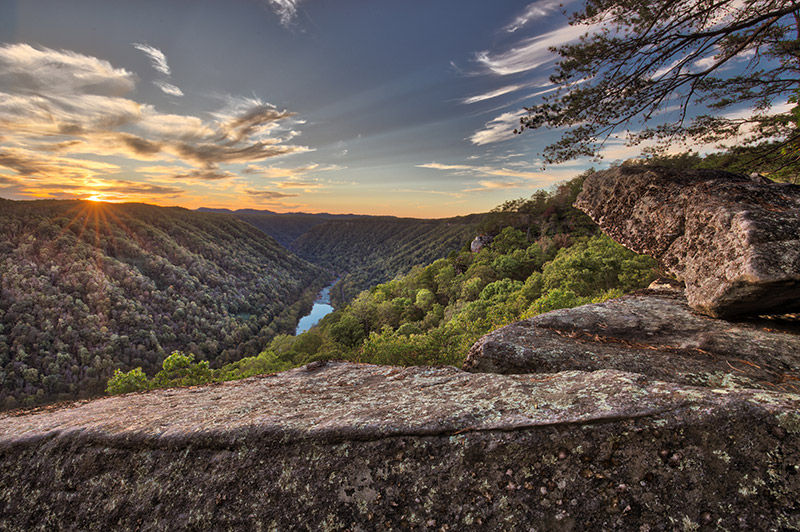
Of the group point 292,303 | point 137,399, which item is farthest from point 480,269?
point 292,303

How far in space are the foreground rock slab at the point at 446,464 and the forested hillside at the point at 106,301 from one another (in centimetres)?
11022

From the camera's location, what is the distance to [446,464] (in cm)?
249

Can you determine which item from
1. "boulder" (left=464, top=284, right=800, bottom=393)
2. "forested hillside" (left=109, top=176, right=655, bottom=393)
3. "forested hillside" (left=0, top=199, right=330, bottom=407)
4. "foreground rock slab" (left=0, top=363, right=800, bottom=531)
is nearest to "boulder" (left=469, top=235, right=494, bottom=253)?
"forested hillside" (left=109, top=176, right=655, bottom=393)

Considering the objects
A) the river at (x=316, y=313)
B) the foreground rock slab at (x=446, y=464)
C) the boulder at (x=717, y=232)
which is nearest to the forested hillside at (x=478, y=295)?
the boulder at (x=717, y=232)

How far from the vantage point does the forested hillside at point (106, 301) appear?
88438mm

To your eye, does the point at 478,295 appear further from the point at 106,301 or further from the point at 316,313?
the point at 316,313

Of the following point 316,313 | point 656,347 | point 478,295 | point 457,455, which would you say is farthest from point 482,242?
point 316,313

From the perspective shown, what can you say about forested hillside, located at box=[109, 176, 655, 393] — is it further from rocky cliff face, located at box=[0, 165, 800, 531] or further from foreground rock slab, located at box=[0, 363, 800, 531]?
foreground rock slab, located at box=[0, 363, 800, 531]

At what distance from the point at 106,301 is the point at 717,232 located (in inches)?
5924

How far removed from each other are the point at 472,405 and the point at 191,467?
8.63ft

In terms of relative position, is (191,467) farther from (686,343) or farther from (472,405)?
(686,343)

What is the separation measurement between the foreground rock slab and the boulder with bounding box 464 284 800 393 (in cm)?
108

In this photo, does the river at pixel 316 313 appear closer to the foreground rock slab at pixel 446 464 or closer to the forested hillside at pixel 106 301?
the forested hillside at pixel 106 301

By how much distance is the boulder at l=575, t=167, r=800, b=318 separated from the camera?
434cm
